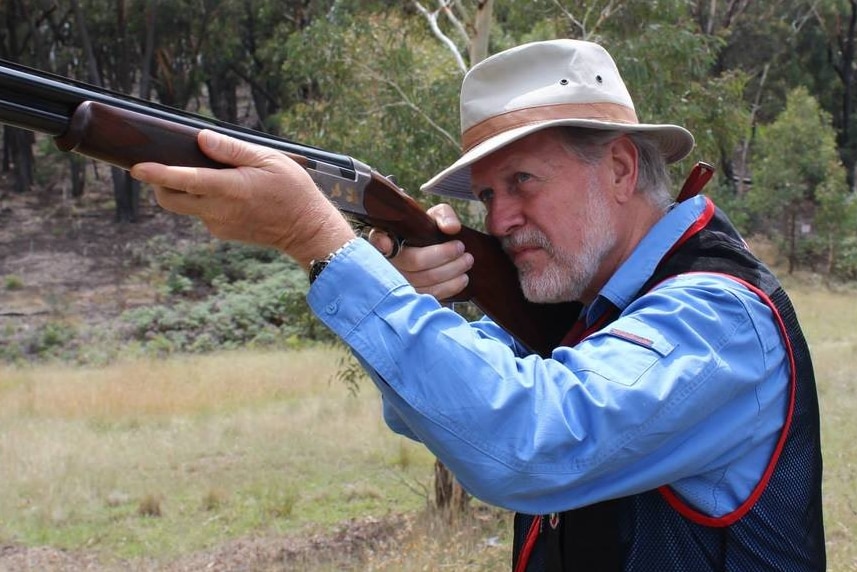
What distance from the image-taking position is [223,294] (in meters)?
27.2

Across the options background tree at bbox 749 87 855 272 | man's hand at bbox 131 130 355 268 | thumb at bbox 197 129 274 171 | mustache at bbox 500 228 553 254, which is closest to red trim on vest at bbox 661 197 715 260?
mustache at bbox 500 228 553 254

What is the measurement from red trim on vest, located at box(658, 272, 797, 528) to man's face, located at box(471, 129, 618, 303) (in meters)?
0.44

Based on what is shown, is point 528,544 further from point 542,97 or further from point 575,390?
point 542,97

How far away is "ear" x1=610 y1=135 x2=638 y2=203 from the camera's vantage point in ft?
8.34

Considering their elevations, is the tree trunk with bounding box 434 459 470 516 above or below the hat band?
below

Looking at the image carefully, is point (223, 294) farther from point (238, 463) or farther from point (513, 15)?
point (513, 15)

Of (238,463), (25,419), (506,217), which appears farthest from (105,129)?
(25,419)

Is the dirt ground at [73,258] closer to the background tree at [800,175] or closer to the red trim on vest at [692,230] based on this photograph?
the red trim on vest at [692,230]

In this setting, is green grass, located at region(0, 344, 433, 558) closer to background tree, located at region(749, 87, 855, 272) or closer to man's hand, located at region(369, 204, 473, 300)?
man's hand, located at region(369, 204, 473, 300)

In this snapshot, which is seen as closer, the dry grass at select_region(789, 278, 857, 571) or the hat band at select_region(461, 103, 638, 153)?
the hat band at select_region(461, 103, 638, 153)

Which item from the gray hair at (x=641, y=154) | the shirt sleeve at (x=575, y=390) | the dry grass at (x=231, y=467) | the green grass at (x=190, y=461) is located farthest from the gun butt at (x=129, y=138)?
the green grass at (x=190, y=461)

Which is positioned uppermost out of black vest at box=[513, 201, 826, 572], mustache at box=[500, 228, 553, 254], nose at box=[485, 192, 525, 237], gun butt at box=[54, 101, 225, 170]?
gun butt at box=[54, 101, 225, 170]

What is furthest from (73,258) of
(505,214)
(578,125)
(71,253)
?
(578,125)

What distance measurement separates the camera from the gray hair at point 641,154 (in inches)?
97.7
